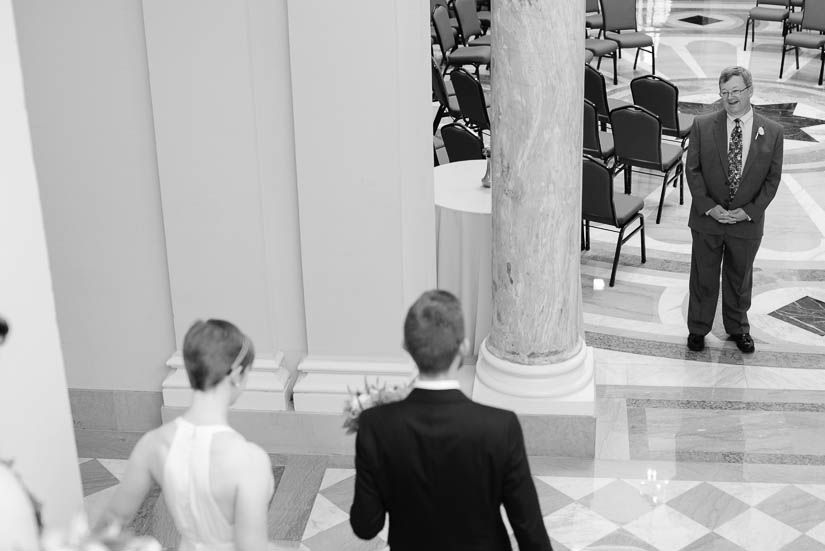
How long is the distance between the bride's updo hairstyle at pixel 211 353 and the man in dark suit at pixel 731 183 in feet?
11.9

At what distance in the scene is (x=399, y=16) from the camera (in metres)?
4.52

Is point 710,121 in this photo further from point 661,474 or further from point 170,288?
point 170,288

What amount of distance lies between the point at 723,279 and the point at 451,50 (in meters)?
6.71

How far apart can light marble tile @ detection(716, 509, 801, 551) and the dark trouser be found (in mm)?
1707

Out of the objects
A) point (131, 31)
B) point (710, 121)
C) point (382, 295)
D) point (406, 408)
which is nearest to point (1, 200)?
point (406, 408)

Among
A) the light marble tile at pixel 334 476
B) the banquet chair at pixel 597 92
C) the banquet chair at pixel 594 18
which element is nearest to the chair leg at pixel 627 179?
the banquet chair at pixel 597 92

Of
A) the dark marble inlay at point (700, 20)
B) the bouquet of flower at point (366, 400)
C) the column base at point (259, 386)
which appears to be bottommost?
the column base at point (259, 386)

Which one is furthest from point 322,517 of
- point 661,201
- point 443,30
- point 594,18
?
point 594,18

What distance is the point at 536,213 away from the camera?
4.64m

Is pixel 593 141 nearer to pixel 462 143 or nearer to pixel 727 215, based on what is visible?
pixel 462 143

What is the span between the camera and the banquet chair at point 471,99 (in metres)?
9.04

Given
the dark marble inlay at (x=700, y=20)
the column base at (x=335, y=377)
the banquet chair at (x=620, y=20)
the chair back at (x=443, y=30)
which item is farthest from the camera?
the dark marble inlay at (x=700, y=20)

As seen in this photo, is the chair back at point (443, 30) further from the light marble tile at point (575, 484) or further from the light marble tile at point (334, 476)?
the light marble tile at point (575, 484)

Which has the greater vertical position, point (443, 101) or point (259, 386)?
point (443, 101)
